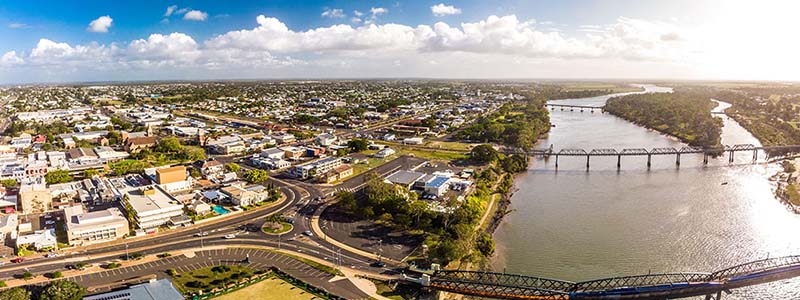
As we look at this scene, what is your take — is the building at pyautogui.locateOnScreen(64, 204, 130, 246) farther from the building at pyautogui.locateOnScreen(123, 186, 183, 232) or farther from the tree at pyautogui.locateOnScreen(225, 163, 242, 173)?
the tree at pyautogui.locateOnScreen(225, 163, 242, 173)

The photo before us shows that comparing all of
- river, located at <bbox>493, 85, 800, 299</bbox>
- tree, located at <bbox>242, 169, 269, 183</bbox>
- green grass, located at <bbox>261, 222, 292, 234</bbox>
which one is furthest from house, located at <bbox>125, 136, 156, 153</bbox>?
river, located at <bbox>493, 85, 800, 299</bbox>

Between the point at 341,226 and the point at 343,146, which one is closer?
the point at 341,226

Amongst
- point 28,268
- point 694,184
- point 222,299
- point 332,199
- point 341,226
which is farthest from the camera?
point 694,184

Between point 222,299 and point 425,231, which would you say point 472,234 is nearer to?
point 425,231

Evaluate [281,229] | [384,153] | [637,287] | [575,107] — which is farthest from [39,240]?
[575,107]

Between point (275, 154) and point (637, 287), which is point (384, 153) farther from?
point (637, 287)

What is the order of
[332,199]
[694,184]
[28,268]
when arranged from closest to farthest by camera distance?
[28,268], [332,199], [694,184]

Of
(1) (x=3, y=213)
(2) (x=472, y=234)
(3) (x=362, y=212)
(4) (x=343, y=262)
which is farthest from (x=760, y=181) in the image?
(1) (x=3, y=213)
